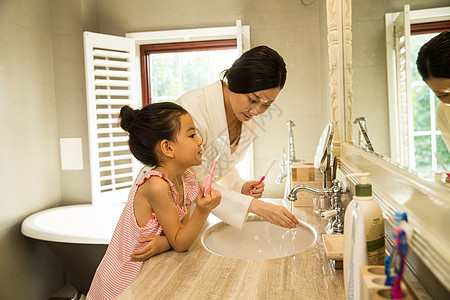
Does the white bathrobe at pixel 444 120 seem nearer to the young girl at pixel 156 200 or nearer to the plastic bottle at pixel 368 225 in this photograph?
the plastic bottle at pixel 368 225

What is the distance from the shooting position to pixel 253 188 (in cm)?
158

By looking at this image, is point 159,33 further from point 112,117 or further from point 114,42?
point 112,117

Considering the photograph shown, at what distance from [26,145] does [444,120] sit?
290 centimetres

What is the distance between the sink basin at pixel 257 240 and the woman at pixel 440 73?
0.79 metres

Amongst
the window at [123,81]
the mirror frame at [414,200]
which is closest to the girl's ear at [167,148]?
the mirror frame at [414,200]

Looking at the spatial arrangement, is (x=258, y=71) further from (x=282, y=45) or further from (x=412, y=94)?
(x=282, y=45)

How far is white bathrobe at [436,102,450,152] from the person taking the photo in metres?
0.57

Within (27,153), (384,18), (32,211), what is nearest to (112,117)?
(27,153)

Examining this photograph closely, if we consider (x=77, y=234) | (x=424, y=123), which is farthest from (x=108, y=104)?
(x=424, y=123)

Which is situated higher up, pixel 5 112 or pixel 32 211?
pixel 5 112

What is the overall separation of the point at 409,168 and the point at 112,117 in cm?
274

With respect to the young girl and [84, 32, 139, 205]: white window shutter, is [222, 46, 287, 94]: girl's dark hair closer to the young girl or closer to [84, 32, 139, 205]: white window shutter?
the young girl

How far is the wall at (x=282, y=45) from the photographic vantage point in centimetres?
305

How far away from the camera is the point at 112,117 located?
3.17 metres
